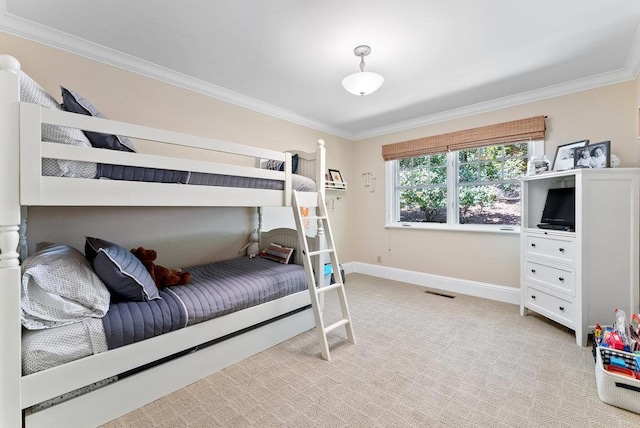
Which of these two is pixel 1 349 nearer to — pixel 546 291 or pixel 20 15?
pixel 20 15

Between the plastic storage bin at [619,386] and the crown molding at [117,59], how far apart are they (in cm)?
376

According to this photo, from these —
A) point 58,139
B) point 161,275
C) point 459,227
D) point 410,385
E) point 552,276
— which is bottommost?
point 410,385

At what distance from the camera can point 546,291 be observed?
8.61 ft

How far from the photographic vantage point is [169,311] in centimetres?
172

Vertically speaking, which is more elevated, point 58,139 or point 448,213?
point 58,139

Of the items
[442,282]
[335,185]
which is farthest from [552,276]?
[335,185]

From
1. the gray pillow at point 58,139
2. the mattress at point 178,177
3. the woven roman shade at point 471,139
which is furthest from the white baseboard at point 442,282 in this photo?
the gray pillow at point 58,139

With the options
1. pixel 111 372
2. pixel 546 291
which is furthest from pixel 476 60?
pixel 111 372

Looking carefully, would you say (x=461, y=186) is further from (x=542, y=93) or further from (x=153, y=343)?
(x=153, y=343)

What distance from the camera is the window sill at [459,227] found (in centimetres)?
333

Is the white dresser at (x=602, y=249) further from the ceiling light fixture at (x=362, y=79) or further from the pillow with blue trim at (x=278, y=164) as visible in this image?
the pillow with blue trim at (x=278, y=164)

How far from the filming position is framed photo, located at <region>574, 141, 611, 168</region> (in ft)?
8.21

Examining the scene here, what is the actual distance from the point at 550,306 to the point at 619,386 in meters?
1.12

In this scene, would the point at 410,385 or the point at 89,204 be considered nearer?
the point at 89,204
